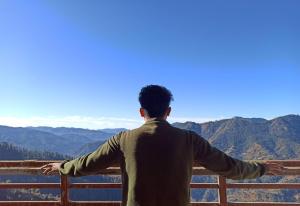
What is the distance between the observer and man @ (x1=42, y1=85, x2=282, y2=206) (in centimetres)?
254

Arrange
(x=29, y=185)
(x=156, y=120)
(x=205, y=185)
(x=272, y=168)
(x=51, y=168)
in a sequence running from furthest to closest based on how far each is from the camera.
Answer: (x=29, y=185) → (x=205, y=185) → (x=51, y=168) → (x=272, y=168) → (x=156, y=120)

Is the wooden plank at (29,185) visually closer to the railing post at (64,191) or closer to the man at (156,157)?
the railing post at (64,191)

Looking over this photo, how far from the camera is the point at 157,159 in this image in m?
2.55

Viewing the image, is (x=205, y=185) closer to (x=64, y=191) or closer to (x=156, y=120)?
(x=64, y=191)

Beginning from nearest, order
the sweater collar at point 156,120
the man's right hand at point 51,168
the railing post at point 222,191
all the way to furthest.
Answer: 1. the sweater collar at point 156,120
2. the man's right hand at point 51,168
3. the railing post at point 222,191

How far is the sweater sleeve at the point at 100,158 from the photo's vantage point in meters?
2.71

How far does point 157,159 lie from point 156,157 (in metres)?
0.01

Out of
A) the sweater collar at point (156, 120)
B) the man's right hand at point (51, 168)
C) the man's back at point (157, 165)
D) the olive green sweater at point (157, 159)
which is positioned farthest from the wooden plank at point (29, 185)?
the sweater collar at point (156, 120)

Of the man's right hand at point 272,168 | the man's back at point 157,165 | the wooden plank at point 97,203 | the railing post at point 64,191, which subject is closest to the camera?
the man's back at point 157,165

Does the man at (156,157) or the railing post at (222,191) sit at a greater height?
the man at (156,157)

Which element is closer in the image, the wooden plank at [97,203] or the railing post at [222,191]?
the wooden plank at [97,203]

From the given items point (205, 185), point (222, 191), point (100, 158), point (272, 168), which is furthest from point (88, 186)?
point (272, 168)

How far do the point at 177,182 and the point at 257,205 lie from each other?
1.95 m

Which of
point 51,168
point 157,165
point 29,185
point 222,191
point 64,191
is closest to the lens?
point 157,165
